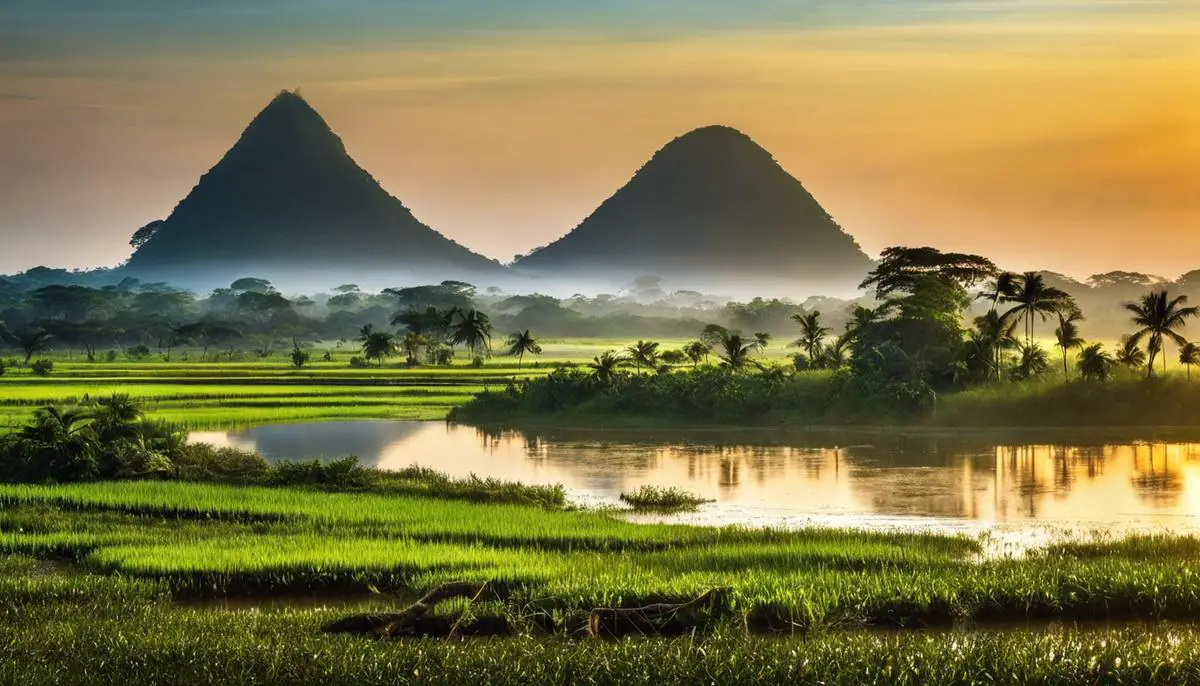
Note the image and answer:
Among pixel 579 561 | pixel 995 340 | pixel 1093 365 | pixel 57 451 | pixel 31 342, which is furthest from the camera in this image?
pixel 31 342

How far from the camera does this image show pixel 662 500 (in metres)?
24.4

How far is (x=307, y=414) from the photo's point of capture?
1761 inches

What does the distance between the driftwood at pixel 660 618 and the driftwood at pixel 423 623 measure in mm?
1068

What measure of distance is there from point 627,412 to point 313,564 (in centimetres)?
2607

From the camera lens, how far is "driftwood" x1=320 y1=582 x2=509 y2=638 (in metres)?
13.1

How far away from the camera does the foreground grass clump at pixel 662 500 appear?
79.1 ft

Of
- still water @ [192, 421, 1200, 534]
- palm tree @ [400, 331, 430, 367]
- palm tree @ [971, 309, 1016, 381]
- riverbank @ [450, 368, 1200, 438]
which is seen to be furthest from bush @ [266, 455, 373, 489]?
palm tree @ [400, 331, 430, 367]

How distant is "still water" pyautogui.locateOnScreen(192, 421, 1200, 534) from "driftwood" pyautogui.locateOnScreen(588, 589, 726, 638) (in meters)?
7.98

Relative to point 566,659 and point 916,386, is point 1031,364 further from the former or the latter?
point 566,659

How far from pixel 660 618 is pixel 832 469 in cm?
1678

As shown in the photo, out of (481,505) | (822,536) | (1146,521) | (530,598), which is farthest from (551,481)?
(530,598)

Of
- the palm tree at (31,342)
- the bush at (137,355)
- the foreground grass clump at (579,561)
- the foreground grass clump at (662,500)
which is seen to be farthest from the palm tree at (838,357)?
the bush at (137,355)

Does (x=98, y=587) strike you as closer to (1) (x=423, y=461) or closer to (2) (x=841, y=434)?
(1) (x=423, y=461)

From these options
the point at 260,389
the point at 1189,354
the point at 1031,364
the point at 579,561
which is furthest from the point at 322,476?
the point at 260,389
